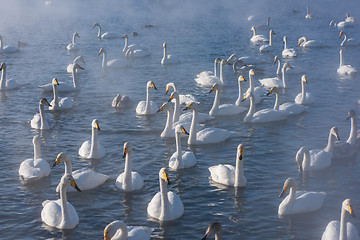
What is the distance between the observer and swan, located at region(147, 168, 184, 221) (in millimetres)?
14883

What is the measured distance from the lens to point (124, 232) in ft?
43.4

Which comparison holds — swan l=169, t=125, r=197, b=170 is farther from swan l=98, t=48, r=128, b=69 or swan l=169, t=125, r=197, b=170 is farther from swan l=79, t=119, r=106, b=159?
swan l=98, t=48, r=128, b=69

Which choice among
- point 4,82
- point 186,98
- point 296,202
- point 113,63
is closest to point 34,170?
point 296,202

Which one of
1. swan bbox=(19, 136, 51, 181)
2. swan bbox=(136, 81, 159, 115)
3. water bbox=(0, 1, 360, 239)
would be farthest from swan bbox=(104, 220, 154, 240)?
swan bbox=(136, 81, 159, 115)

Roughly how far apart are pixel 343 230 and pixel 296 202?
2404 millimetres

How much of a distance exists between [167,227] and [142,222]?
0.70 metres

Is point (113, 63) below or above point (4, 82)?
above

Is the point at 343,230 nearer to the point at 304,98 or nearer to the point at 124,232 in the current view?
the point at 124,232

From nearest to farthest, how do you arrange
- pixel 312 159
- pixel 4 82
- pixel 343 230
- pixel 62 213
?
1. pixel 343 230
2. pixel 62 213
3. pixel 312 159
4. pixel 4 82

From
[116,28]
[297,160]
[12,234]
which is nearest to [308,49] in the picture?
[116,28]

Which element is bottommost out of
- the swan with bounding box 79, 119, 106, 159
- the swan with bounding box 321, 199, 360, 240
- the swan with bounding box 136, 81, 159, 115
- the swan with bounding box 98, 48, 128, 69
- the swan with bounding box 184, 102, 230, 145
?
the swan with bounding box 321, 199, 360, 240

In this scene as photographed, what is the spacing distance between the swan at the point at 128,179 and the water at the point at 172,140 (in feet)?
0.76

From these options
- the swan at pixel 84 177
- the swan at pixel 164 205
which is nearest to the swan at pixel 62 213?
the swan at pixel 84 177

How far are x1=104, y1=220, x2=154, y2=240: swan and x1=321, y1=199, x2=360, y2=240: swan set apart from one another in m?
4.12
